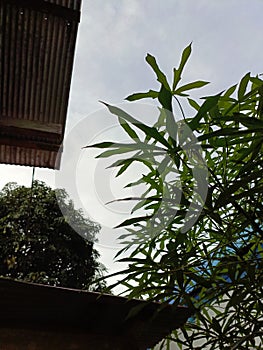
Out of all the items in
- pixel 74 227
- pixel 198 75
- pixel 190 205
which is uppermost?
pixel 74 227

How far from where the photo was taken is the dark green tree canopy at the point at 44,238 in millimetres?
4406

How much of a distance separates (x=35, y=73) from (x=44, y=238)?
312cm

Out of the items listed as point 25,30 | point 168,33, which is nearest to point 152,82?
point 168,33

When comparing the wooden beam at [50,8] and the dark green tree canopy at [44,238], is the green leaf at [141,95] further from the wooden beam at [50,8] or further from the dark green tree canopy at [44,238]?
the dark green tree canopy at [44,238]

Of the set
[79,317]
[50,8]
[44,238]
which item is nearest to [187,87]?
[79,317]

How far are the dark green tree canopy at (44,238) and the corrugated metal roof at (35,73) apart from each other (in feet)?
6.99

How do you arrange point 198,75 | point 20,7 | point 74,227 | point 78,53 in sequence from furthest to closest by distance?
point 74,227 → point 78,53 → point 20,7 → point 198,75

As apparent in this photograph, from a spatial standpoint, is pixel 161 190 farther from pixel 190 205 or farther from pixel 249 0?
pixel 249 0

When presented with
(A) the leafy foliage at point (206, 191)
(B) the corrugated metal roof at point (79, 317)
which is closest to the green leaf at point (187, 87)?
(A) the leafy foliage at point (206, 191)

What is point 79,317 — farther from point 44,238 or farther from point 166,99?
point 44,238

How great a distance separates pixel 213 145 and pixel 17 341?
593 millimetres

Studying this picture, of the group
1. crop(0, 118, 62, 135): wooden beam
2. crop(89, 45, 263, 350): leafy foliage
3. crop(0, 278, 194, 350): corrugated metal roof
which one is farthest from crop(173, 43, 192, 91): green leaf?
crop(0, 118, 62, 135): wooden beam

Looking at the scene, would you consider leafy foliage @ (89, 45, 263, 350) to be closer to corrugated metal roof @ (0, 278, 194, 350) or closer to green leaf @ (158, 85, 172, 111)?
green leaf @ (158, 85, 172, 111)

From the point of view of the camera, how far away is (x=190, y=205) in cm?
68
